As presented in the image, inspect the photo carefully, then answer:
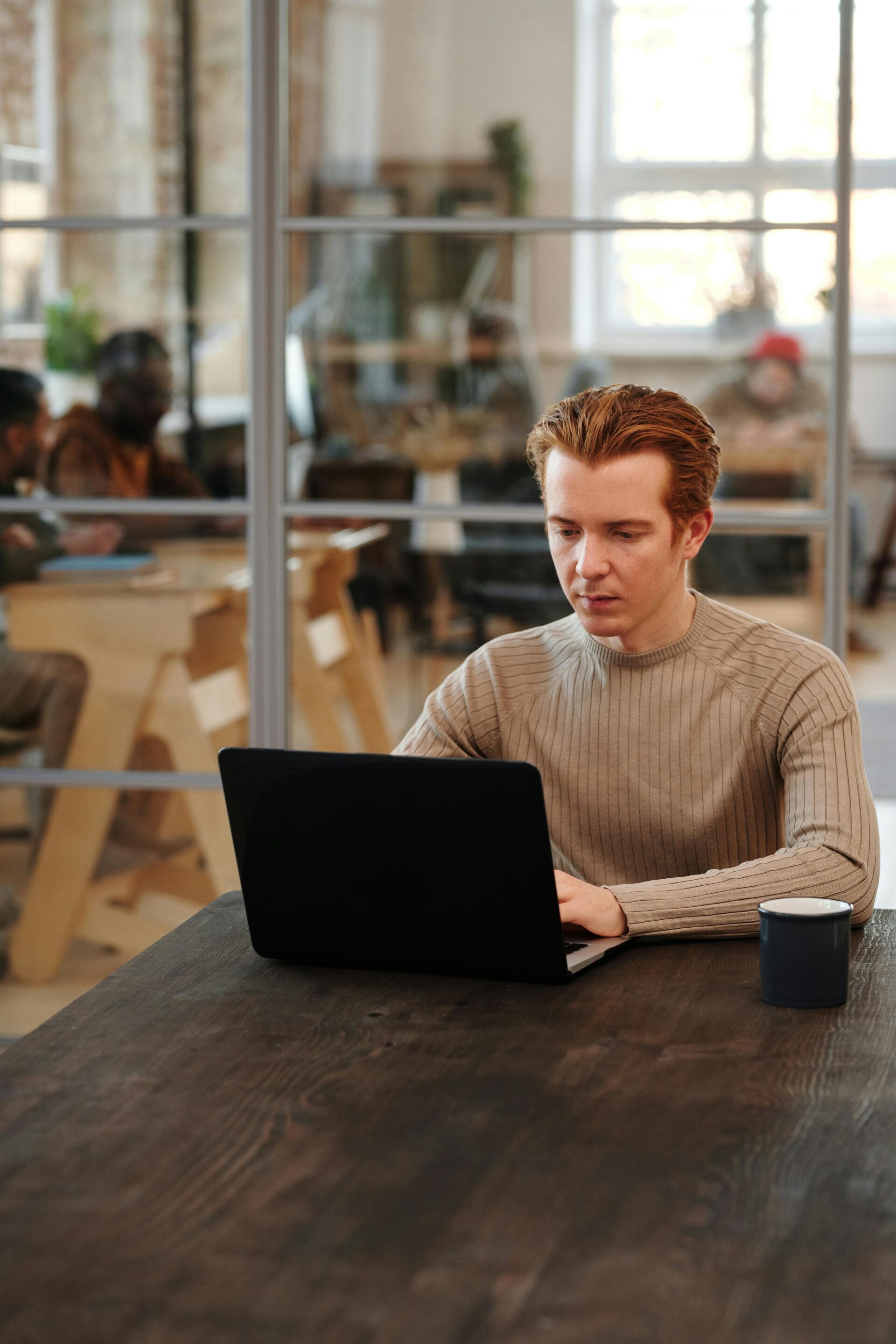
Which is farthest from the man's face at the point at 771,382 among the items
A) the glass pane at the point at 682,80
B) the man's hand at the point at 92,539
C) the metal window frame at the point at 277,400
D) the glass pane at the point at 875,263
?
the glass pane at the point at 875,263

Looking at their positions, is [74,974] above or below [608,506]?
below

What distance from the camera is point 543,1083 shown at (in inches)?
43.9

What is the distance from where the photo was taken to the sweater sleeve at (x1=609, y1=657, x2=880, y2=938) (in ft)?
4.77

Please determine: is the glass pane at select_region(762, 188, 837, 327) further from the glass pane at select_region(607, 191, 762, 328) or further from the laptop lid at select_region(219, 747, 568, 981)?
the laptop lid at select_region(219, 747, 568, 981)

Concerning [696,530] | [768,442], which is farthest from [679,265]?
[696,530]

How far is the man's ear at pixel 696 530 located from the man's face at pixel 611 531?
0.02 meters

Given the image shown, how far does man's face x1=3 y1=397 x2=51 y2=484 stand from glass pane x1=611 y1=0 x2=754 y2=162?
1.29 m

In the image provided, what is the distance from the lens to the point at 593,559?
5.20 ft

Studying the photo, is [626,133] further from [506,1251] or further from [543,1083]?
[506,1251]

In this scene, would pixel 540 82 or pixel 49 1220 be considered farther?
pixel 540 82

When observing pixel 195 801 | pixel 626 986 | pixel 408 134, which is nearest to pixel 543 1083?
pixel 626 986

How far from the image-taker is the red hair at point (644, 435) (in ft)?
5.17

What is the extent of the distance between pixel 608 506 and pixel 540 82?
1.83 m

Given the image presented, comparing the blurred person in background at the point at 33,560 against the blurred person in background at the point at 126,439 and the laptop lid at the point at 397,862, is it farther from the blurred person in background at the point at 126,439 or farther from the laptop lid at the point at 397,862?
the laptop lid at the point at 397,862
